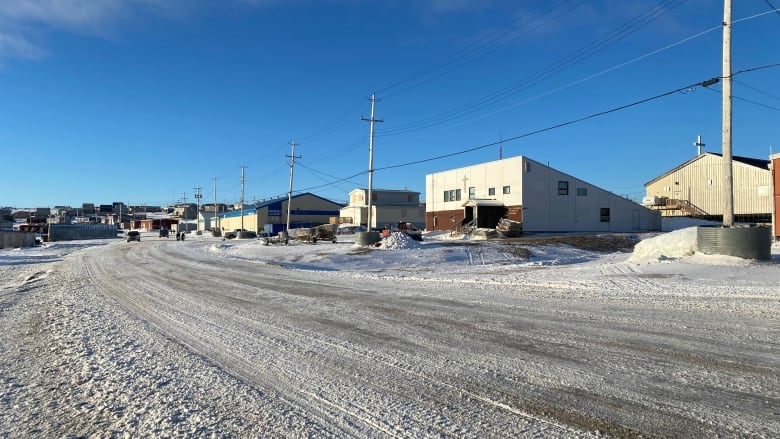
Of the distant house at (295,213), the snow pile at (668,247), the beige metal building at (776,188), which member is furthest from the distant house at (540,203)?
the distant house at (295,213)

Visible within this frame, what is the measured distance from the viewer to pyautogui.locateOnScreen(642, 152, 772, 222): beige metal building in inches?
2016

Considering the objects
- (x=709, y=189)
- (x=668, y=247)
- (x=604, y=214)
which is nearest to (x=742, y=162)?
(x=709, y=189)

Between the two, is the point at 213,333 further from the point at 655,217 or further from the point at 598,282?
the point at 655,217

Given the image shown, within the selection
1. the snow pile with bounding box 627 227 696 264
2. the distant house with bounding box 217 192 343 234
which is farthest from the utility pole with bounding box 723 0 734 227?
the distant house with bounding box 217 192 343 234

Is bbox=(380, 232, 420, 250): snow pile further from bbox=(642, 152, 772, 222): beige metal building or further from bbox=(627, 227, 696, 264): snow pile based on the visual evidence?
bbox=(642, 152, 772, 222): beige metal building

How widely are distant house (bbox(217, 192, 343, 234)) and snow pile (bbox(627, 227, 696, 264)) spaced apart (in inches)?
2798

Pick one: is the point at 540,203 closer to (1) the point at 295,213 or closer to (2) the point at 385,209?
(2) the point at 385,209

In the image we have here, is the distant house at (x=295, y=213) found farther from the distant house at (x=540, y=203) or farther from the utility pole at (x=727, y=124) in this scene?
the utility pole at (x=727, y=124)

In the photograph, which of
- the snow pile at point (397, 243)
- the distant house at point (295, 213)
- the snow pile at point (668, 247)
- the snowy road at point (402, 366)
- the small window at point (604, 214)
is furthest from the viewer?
the distant house at point (295, 213)

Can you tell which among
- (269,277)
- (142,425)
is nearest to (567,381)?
(142,425)

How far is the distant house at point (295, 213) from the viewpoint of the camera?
294 ft

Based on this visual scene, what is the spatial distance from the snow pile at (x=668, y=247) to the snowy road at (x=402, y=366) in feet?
23.8

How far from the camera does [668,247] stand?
778 inches

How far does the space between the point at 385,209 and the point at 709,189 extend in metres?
45.5
